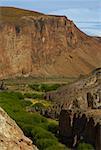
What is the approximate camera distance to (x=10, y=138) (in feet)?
17.8

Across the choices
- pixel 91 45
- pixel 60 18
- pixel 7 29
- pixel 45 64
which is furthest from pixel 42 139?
pixel 91 45

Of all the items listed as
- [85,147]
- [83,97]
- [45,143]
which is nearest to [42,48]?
[83,97]

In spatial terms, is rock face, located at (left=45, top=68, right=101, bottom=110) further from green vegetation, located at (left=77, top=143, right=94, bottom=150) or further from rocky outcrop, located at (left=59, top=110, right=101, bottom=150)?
green vegetation, located at (left=77, top=143, right=94, bottom=150)

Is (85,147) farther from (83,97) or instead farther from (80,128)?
(83,97)

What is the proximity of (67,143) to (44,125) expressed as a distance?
8429 mm

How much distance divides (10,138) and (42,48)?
15059 centimetres

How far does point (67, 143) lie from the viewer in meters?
37.4

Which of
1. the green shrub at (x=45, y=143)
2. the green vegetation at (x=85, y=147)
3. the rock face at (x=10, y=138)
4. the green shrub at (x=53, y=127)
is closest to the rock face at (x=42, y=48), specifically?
the green shrub at (x=53, y=127)

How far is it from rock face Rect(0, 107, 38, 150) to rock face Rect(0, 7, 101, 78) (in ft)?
421

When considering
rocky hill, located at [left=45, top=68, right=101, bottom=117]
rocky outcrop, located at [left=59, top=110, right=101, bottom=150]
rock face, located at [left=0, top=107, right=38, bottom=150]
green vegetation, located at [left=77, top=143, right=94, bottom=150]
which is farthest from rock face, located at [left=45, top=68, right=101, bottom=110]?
rock face, located at [left=0, top=107, right=38, bottom=150]

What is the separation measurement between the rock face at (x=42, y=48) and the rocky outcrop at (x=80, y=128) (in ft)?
310

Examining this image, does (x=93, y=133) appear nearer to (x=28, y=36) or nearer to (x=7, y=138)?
(x=7, y=138)

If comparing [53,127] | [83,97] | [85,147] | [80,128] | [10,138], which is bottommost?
[85,147]

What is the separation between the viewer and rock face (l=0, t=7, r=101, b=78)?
144250 mm
